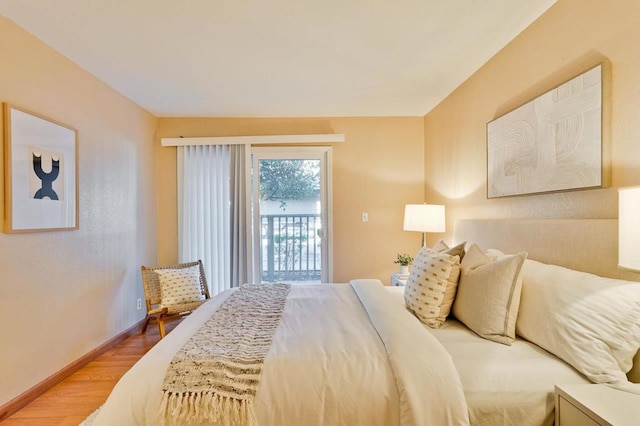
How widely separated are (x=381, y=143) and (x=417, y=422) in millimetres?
2992

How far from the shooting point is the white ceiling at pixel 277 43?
1660 millimetres

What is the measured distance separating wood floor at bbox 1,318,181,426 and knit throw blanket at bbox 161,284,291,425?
1169 mm

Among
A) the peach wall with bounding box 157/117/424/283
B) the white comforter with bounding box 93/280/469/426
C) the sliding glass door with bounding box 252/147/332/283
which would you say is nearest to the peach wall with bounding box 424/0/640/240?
the peach wall with bounding box 157/117/424/283

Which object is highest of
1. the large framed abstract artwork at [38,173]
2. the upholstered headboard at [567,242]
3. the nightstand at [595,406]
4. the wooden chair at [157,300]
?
the large framed abstract artwork at [38,173]

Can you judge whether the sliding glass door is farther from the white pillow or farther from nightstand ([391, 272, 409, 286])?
the white pillow

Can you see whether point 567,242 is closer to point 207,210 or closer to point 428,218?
point 428,218

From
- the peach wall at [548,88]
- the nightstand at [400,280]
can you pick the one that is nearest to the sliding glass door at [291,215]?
the nightstand at [400,280]

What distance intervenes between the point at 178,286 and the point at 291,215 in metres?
1.46

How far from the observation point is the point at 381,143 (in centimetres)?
351

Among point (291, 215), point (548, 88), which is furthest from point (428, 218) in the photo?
point (291, 215)

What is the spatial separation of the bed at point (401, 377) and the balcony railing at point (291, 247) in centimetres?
218

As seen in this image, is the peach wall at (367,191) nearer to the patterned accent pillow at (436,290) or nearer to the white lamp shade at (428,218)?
the white lamp shade at (428,218)

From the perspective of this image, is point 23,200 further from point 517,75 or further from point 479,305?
point 517,75

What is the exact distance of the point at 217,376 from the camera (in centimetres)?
114
